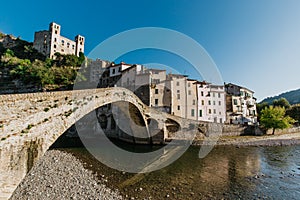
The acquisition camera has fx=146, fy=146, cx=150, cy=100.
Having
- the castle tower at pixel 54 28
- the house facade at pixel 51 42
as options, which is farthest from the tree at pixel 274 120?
the castle tower at pixel 54 28

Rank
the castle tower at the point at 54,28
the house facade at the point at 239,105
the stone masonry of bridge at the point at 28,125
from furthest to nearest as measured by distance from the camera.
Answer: the castle tower at the point at 54,28 → the house facade at the point at 239,105 → the stone masonry of bridge at the point at 28,125

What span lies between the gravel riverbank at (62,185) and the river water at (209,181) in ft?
2.61

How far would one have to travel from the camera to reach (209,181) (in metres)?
9.70

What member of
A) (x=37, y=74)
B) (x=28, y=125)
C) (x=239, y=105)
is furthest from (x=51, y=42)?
(x=239, y=105)

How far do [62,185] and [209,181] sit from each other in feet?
30.0

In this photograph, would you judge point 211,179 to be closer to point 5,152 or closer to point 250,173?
point 250,173

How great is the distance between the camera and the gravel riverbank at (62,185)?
7464 millimetres

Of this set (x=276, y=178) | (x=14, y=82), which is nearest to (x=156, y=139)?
(x=276, y=178)

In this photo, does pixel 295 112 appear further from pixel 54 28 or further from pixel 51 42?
pixel 54 28

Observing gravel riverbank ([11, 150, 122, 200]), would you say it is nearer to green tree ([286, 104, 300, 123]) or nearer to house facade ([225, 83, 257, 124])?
house facade ([225, 83, 257, 124])

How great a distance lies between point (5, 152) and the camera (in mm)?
5348

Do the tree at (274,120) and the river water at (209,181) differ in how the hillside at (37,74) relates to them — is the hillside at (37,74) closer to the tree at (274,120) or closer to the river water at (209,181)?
the river water at (209,181)

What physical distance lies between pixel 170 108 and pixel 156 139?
34.8 ft

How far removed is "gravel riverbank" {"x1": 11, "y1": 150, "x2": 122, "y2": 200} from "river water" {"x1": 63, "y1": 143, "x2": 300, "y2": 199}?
80cm
